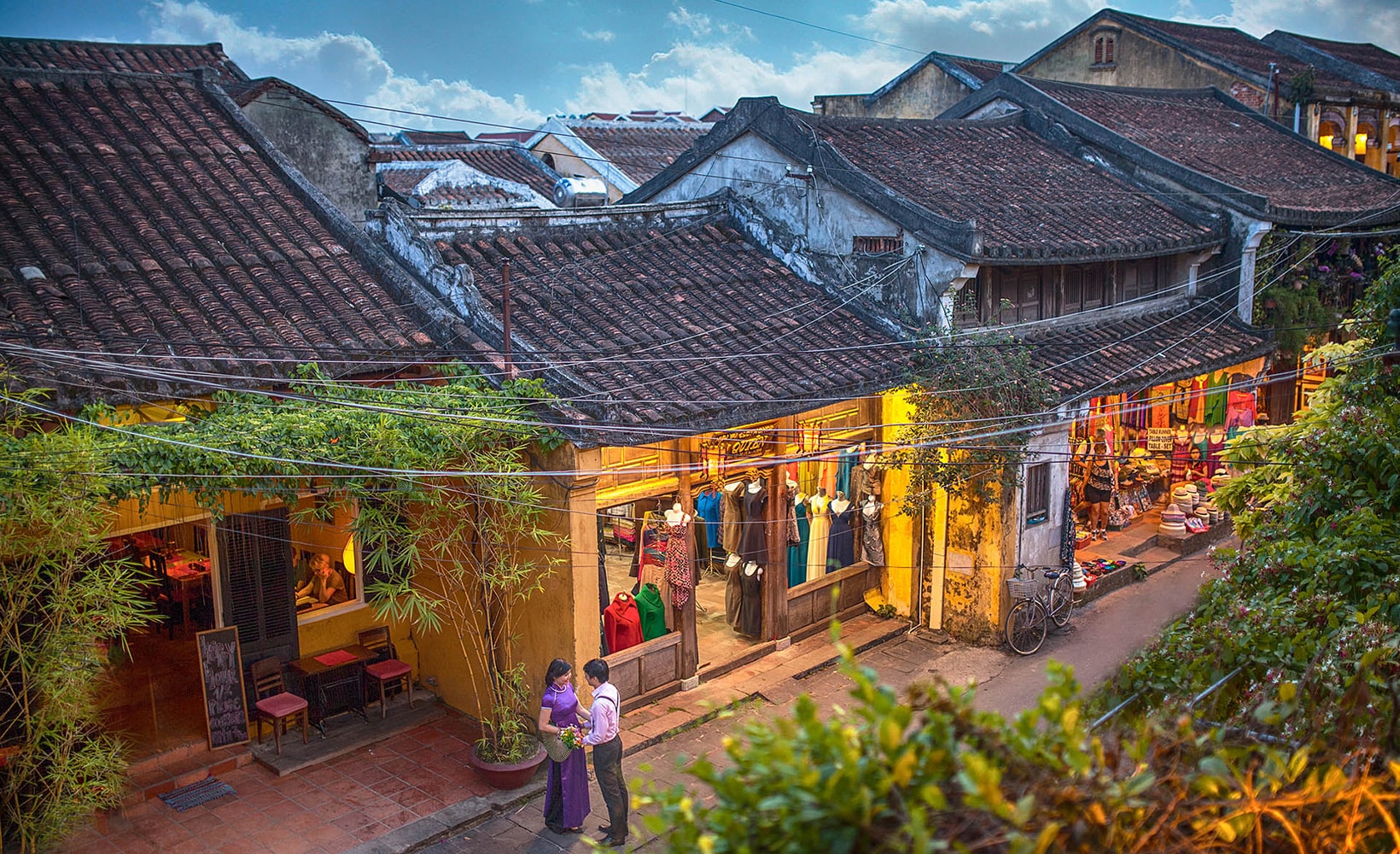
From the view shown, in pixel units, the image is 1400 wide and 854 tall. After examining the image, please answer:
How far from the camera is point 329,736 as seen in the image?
38.4 ft

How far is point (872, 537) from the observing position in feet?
49.6

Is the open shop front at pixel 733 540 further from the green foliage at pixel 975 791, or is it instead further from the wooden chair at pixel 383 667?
the green foliage at pixel 975 791

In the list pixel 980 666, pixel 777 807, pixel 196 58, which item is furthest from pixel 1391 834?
pixel 196 58

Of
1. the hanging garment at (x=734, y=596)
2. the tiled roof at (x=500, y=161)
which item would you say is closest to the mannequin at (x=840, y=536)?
the hanging garment at (x=734, y=596)

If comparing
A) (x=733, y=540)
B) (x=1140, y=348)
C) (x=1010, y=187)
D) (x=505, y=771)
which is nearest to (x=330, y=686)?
(x=505, y=771)

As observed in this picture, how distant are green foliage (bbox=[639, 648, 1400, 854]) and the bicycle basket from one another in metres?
10.7

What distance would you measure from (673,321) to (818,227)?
3.53 meters

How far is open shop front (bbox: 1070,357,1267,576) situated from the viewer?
60.9 ft

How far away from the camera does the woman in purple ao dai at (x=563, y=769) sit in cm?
982

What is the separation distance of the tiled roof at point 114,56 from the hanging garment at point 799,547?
12130mm

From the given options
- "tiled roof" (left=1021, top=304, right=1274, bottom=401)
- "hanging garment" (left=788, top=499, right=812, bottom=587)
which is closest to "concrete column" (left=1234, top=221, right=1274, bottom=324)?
"tiled roof" (left=1021, top=304, right=1274, bottom=401)

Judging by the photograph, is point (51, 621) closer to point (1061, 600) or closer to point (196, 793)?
point (196, 793)

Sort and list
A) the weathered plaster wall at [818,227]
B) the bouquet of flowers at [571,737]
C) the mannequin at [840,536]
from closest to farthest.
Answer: the bouquet of flowers at [571,737]
the weathered plaster wall at [818,227]
the mannequin at [840,536]

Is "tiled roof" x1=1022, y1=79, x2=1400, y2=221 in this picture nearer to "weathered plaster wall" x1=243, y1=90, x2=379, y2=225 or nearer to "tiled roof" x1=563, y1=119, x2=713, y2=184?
"weathered plaster wall" x1=243, y1=90, x2=379, y2=225
